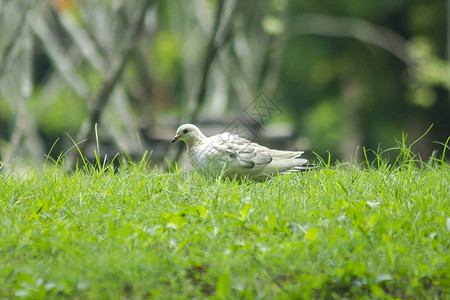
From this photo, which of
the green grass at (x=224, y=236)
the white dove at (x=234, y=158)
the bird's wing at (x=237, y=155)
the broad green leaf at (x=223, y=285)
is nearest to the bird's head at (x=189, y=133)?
the white dove at (x=234, y=158)

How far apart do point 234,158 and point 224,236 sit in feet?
3.67

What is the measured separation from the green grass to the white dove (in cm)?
12

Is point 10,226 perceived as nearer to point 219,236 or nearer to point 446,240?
point 219,236

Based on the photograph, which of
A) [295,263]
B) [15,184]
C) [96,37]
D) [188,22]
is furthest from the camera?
[188,22]

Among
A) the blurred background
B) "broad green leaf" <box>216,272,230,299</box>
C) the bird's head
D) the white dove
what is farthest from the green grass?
the blurred background

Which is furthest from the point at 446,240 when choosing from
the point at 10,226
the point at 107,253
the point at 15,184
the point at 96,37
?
the point at 96,37

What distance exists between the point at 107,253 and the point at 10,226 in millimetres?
977

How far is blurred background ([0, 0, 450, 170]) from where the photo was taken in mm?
10547

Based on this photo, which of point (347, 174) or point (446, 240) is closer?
point (446, 240)

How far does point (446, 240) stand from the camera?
4.08 meters

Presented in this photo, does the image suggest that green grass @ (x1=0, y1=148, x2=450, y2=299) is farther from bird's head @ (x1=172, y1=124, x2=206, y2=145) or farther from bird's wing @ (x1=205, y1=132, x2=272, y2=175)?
bird's head @ (x1=172, y1=124, x2=206, y2=145)

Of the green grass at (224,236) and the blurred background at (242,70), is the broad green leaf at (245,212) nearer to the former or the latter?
the green grass at (224,236)

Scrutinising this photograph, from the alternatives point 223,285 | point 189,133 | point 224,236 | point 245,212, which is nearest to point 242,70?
point 189,133

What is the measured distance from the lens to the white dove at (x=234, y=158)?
512 centimetres
